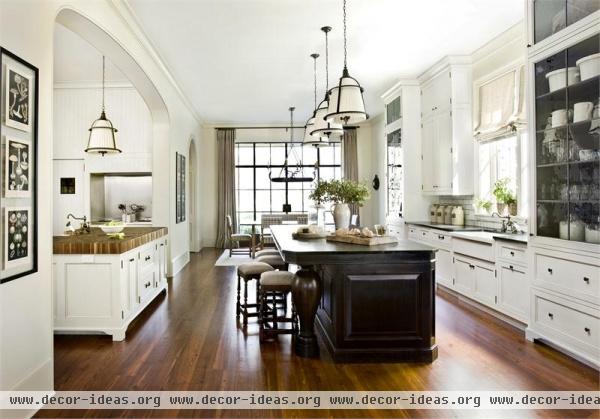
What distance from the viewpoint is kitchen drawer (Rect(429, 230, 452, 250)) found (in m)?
4.82

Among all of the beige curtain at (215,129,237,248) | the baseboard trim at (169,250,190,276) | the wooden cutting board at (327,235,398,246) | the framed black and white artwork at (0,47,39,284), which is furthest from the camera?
the beige curtain at (215,129,237,248)

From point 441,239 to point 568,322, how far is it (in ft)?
7.22

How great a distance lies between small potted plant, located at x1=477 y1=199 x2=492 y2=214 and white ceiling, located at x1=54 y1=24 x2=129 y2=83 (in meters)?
5.43

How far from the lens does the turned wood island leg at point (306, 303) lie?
292 centimetres

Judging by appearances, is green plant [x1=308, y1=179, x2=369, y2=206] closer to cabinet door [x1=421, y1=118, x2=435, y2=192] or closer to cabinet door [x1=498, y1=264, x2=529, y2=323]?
cabinet door [x1=498, y1=264, x2=529, y2=323]

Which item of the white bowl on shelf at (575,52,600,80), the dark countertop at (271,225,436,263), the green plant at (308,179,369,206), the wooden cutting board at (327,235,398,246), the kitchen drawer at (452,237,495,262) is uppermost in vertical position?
the white bowl on shelf at (575,52,600,80)

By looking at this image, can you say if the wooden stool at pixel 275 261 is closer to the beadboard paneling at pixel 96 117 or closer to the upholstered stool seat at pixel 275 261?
the upholstered stool seat at pixel 275 261

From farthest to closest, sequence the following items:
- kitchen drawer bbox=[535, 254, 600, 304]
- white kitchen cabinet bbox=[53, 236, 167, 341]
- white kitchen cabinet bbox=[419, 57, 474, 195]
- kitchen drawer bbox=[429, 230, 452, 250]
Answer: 1. white kitchen cabinet bbox=[419, 57, 474, 195]
2. kitchen drawer bbox=[429, 230, 452, 250]
3. white kitchen cabinet bbox=[53, 236, 167, 341]
4. kitchen drawer bbox=[535, 254, 600, 304]

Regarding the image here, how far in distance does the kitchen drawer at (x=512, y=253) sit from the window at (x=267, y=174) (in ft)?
20.4

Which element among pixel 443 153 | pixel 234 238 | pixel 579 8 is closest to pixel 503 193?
pixel 443 153

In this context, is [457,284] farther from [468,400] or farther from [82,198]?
[82,198]

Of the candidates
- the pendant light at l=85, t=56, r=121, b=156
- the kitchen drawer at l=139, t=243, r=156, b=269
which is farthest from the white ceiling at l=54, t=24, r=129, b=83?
the kitchen drawer at l=139, t=243, r=156, b=269

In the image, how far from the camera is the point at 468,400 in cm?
230

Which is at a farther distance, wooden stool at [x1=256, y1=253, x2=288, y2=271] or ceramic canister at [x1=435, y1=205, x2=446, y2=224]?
ceramic canister at [x1=435, y1=205, x2=446, y2=224]
